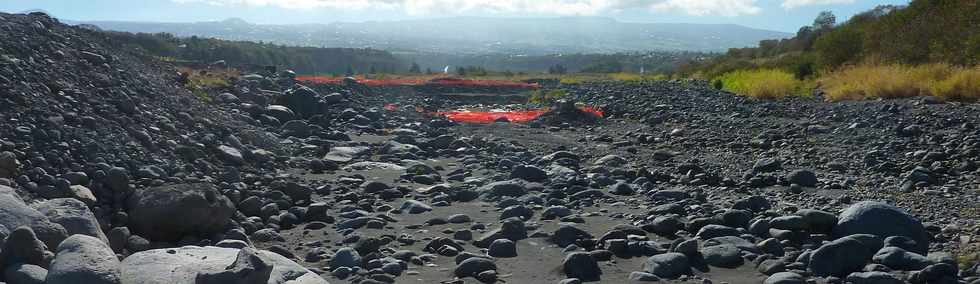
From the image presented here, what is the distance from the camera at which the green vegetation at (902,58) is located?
1692 cm

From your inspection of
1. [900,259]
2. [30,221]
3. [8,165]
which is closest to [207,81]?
[8,165]

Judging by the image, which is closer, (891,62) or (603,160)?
(603,160)

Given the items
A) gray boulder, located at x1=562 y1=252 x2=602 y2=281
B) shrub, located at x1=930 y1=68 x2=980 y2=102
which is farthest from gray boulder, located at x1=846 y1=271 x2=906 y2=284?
shrub, located at x1=930 y1=68 x2=980 y2=102

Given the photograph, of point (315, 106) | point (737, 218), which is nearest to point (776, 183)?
point (737, 218)

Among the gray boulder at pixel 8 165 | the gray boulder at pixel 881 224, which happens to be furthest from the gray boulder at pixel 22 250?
the gray boulder at pixel 881 224

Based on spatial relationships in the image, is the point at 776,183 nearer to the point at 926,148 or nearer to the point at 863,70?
the point at 926,148

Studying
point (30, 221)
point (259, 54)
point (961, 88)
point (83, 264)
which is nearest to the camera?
point (83, 264)

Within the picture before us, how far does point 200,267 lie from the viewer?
4.93 metres

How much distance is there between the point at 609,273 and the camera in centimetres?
607

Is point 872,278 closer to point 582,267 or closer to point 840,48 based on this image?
point 582,267

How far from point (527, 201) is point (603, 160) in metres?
3.59

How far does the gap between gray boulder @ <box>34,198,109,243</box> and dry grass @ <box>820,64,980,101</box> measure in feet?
47.4

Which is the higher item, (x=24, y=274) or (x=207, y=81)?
(x=24, y=274)

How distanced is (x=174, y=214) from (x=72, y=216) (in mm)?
1141
